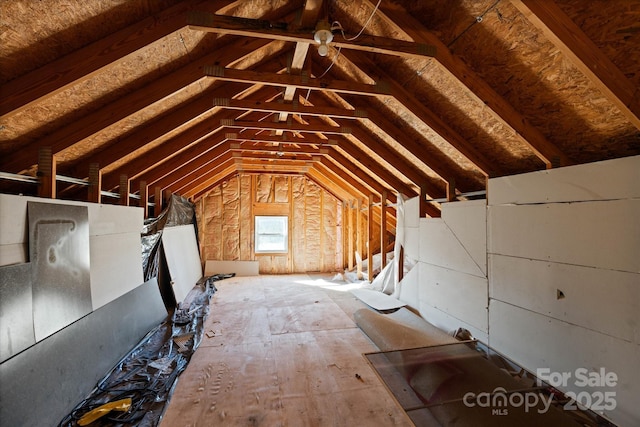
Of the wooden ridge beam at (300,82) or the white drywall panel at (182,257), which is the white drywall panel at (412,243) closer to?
the wooden ridge beam at (300,82)

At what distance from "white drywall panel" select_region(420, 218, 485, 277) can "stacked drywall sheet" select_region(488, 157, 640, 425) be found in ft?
1.43

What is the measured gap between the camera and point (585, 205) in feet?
7.00

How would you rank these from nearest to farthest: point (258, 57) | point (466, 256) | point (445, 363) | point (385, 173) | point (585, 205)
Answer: point (445, 363) < point (585, 205) < point (258, 57) < point (466, 256) < point (385, 173)

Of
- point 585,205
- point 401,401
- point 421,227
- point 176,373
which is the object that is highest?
point 585,205

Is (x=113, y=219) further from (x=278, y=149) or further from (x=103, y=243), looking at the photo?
(x=278, y=149)

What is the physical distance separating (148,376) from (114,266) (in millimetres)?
1329

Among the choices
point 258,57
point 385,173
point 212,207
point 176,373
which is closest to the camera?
point 176,373

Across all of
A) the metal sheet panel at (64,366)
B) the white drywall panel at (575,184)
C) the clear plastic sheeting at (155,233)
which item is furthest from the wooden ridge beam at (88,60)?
the white drywall panel at (575,184)

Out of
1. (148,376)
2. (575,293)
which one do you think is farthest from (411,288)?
(148,376)

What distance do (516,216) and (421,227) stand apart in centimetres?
175

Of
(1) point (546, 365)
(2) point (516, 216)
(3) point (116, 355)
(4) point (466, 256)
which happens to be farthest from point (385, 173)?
(3) point (116, 355)

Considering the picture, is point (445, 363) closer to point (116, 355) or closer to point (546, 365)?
point (546, 365)

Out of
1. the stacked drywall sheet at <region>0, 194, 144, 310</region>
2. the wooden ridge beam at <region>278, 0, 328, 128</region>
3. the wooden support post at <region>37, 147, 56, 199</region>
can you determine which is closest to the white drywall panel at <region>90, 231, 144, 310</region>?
the stacked drywall sheet at <region>0, 194, 144, 310</region>

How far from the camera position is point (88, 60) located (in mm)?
Result: 1899
